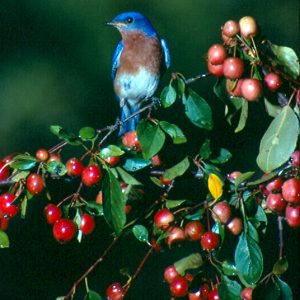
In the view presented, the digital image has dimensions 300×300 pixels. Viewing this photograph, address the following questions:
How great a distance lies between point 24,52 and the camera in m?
4.24

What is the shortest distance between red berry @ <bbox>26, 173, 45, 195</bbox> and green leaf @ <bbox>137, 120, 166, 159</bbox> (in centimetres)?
22

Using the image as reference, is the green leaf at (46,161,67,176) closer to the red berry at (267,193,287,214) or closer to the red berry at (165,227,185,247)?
the red berry at (165,227,185,247)

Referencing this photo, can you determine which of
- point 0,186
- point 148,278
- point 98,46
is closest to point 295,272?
point 148,278

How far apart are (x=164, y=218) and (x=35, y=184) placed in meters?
0.27

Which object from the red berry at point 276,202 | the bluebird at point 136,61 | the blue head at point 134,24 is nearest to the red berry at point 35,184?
the red berry at point 276,202

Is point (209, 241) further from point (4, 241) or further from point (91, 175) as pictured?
point (4, 241)

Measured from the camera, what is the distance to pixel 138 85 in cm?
302

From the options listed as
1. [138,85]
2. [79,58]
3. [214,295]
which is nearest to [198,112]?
[214,295]

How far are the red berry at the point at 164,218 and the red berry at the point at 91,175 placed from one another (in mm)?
144

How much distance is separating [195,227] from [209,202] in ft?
0.20

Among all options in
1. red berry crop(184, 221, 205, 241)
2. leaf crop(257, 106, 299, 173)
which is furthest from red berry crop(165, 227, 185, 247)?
leaf crop(257, 106, 299, 173)

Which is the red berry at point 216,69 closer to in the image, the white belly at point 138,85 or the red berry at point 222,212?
the red berry at point 222,212

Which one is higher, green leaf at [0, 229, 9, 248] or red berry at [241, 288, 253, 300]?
green leaf at [0, 229, 9, 248]

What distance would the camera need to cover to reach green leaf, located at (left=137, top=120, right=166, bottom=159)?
1.36m
